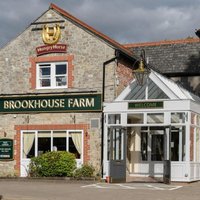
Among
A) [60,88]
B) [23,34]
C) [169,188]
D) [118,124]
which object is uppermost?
[23,34]

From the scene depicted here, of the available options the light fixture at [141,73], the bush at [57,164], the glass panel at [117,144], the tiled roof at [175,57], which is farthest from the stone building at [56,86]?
the tiled roof at [175,57]

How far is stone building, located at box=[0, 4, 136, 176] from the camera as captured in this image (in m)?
24.6

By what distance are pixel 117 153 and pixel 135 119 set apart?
5.76 feet

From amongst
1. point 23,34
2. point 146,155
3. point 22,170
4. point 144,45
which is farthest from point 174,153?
point 144,45

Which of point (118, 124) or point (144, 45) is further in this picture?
point (144, 45)

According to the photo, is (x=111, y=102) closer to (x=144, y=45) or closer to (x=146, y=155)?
(x=146, y=155)

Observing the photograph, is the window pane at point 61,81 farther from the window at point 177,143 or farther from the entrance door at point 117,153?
the window at point 177,143

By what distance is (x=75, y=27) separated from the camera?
83.3ft

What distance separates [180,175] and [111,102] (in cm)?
446

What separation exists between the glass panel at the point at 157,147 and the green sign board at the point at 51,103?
3.25 meters

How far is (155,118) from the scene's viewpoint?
901 inches

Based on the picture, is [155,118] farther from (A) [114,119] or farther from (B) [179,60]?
(B) [179,60]

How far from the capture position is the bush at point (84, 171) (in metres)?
23.9

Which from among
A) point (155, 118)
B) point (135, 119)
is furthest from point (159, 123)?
point (135, 119)
